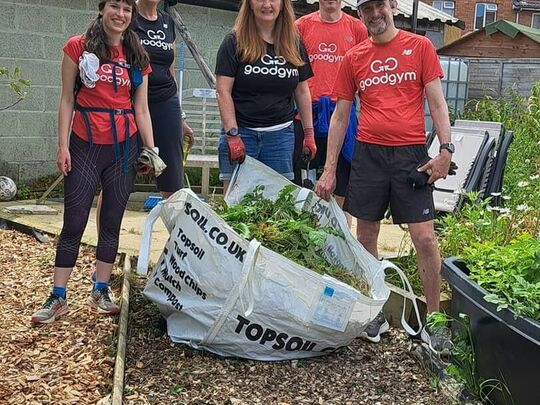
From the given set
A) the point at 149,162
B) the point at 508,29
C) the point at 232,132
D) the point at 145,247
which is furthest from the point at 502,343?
the point at 508,29

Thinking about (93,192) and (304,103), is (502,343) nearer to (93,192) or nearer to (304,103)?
(304,103)

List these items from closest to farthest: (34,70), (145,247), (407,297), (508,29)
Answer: (145,247) < (407,297) < (34,70) < (508,29)

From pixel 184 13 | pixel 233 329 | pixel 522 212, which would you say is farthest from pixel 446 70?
pixel 233 329

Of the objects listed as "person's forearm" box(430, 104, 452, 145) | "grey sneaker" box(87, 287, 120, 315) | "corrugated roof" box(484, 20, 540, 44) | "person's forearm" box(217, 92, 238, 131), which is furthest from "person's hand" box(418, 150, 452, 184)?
"corrugated roof" box(484, 20, 540, 44)

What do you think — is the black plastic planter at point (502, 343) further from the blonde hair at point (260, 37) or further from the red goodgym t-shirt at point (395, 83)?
the blonde hair at point (260, 37)

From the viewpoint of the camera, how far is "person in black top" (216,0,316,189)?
399 centimetres

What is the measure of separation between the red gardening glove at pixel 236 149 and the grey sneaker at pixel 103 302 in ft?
3.24

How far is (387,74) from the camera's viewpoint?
12.3 ft

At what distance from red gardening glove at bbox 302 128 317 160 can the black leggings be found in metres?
1.00

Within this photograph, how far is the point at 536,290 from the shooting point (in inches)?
114

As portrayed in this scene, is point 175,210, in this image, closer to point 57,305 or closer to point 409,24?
point 57,305

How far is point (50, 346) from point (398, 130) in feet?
6.48

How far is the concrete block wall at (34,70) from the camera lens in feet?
23.8

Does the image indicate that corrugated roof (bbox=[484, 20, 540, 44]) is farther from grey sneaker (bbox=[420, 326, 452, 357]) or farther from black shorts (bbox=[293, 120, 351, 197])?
grey sneaker (bbox=[420, 326, 452, 357])
